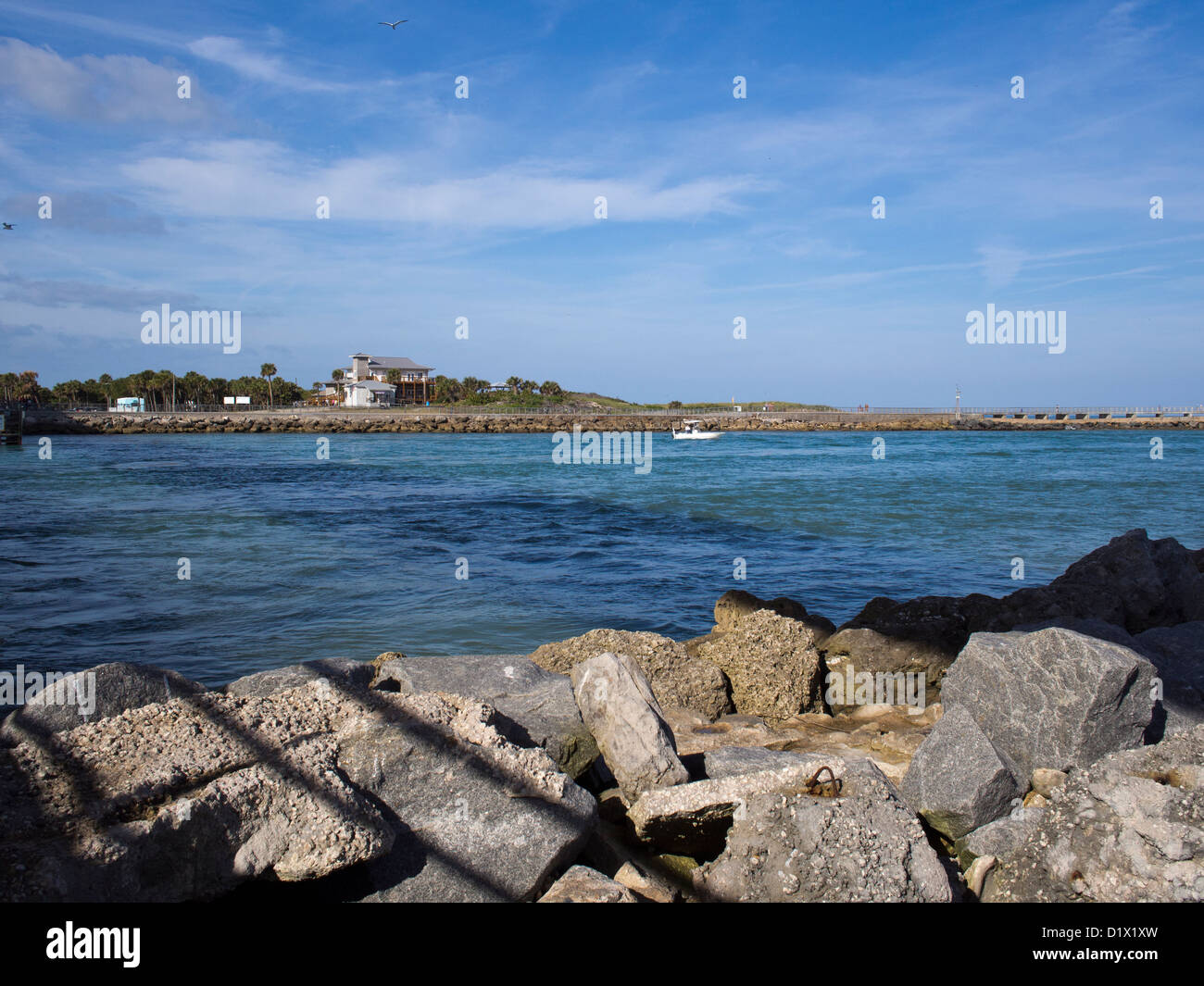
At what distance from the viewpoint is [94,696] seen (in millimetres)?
4039

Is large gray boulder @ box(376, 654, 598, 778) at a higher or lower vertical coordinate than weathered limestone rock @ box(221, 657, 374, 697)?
lower

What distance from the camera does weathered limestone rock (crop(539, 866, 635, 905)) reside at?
3.32m

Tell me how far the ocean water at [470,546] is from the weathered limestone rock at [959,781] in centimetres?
613

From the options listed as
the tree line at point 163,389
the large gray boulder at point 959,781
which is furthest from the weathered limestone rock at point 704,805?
the tree line at point 163,389

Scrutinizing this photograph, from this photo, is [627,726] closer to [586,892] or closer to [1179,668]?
[586,892]

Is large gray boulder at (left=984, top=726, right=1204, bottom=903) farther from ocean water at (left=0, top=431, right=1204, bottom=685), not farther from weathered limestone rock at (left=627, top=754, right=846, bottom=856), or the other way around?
ocean water at (left=0, top=431, right=1204, bottom=685)

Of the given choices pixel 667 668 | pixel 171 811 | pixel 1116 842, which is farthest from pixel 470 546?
pixel 1116 842

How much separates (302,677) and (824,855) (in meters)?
3.20

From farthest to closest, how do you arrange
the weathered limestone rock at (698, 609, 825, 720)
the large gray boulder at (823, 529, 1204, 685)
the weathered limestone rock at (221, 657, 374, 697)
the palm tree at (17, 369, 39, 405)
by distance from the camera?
the palm tree at (17, 369, 39, 405) < the large gray boulder at (823, 529, 1204, 685) < the weathered limestone rock at (698, 609, 825, 720) < the weathered limestone rock at (221, 657, 374, 697)

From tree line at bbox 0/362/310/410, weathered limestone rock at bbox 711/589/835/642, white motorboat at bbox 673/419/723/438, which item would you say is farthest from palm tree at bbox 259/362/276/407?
weathered limestone rock at bbox 711/589/835/642

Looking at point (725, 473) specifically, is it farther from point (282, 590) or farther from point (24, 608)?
point (24, 608)

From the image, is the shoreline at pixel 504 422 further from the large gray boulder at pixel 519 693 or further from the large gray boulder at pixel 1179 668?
the large gray boulder at pixel 1179 668

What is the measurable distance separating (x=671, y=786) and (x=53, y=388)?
135m

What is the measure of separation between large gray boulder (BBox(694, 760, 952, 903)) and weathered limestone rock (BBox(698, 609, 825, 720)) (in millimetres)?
3064
